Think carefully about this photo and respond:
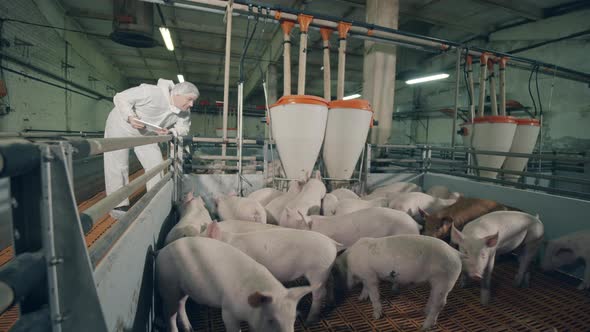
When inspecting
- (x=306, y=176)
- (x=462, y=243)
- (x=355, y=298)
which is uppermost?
(x=306, y=176)

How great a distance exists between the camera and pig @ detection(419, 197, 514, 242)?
6.56 feet

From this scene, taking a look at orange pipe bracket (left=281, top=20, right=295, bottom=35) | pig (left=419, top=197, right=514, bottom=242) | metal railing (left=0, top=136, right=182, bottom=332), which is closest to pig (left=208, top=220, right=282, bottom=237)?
pig (left=419, top=197, right=514, bottom=242)

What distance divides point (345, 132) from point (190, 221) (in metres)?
1.74

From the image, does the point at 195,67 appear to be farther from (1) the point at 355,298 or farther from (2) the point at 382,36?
(1) the point at 355,298

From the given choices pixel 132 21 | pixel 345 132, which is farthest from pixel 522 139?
pixel 132 21

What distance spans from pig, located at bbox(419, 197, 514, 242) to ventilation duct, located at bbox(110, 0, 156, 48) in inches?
172

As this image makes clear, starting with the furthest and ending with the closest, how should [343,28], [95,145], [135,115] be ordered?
[343,28], [135,115], [95,145]

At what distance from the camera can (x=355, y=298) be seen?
1701 millimetres

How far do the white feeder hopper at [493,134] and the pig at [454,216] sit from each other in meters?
1.42

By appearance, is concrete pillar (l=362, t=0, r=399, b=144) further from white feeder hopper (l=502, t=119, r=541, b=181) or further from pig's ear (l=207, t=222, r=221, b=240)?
pig's ear (l=207, t=222, r=221, b=240)

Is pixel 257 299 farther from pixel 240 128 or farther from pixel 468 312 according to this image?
pixel 240 128

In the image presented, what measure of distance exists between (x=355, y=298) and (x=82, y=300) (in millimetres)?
1456

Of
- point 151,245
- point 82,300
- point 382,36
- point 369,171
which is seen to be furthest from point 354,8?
point 82,300

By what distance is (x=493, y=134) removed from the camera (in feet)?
11.1
